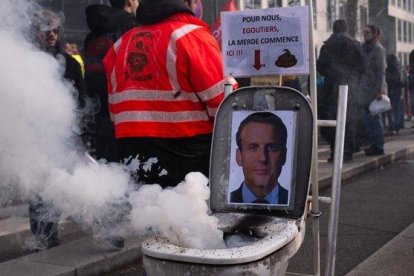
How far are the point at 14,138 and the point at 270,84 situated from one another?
1524 mm

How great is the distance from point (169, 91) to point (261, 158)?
634 mm

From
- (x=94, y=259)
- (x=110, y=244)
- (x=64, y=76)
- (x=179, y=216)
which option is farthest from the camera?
(x=110, y=244)

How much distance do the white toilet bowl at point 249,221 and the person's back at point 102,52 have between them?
1.71m

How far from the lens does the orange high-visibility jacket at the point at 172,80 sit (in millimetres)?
3428

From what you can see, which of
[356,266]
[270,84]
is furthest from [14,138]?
[356,266]

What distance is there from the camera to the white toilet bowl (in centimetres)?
242

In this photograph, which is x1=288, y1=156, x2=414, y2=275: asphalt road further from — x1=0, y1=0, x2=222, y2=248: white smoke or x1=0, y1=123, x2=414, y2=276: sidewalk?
x1=0, y1=0, x2=222, y2=248: white smoke

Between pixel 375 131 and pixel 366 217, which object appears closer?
pixel 366 217

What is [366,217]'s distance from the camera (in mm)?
6543

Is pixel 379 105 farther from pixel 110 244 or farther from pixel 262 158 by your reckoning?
pixel 262 158

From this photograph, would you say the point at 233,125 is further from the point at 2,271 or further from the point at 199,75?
the point at 2,271

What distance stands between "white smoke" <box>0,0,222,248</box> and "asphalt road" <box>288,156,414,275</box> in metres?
2.07

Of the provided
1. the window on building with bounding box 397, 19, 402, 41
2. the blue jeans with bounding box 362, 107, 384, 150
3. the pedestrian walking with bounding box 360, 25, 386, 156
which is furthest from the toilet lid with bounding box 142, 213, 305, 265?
the window on building with bounding box 397, 19, 402, 41

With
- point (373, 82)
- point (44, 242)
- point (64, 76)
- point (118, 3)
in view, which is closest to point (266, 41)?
point (64, 76)
